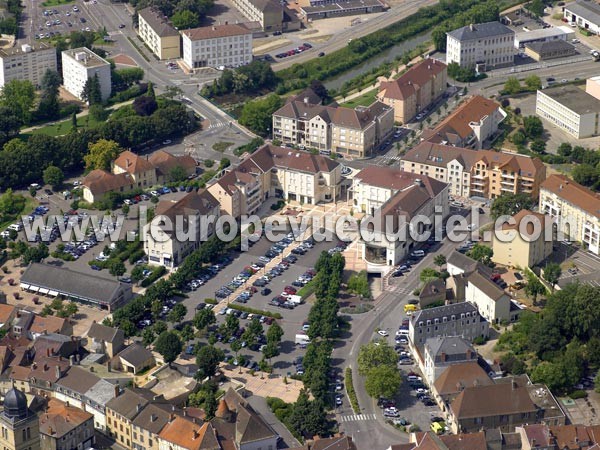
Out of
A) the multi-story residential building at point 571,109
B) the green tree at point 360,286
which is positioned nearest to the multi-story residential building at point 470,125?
the multi-story residential building at point 571,109

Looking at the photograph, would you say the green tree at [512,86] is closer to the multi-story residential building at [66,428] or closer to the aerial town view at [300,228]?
the aerial town view at [300,228]

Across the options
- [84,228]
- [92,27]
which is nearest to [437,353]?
[84,228]

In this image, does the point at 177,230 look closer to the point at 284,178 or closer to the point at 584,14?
the point at 284,178

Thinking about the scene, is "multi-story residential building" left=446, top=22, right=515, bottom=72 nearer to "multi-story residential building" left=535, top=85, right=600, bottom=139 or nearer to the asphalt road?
"multi-story residential building" left=535, top=85, right=600, bottom=139

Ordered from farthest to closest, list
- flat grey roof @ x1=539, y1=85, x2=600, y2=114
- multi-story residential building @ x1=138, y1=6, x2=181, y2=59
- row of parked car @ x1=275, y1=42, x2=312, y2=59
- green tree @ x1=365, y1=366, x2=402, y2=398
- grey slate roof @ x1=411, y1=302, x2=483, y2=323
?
row of parked car @ x1=275, y1=42, x2=312, y2=59, multi-story residential building @ x1=138, y1=6, x2=181, y2=59, flat grey roof @ x1=539, y1=85, x2=600, y2=114, grey slate roof @ x1=411, y1=302, x2=483, y2=323, green tree @ x1=365, y1=366, x2=402, y2=398

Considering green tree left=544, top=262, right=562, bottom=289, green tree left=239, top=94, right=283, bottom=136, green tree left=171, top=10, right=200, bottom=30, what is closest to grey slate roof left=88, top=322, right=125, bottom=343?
green tree left=544, top=262, right=562, bottom=289

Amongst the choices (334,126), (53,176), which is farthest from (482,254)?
(53,176)

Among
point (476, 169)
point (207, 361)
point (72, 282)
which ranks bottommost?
point (72, 282)
